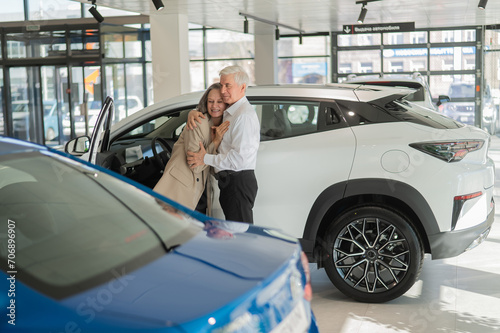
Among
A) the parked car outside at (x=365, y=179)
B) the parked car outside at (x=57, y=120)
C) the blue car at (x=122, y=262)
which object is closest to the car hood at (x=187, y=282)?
the blue car at (x=122, y=262)

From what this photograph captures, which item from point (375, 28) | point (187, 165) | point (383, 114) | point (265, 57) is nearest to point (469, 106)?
point (265, 57)

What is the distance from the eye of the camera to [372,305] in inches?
183

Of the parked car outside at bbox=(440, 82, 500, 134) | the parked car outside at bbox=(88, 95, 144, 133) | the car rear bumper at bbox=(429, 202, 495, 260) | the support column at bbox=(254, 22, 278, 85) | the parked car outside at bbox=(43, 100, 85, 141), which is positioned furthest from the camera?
the support column at bbox=(254, 22, 278, 85)

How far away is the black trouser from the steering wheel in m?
0.54

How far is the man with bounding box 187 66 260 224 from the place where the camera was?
422cm

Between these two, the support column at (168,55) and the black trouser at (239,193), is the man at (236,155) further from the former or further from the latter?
the support column at (168,55)

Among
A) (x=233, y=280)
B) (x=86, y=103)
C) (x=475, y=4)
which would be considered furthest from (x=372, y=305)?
(x=86, y=103)

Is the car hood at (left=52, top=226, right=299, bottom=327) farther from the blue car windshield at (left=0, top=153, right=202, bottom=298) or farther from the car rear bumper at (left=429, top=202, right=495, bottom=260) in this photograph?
the car rear bumper at (left=429, top=202, right=495, bottom=260)

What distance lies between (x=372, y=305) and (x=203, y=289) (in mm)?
3139

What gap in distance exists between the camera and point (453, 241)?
443 cm

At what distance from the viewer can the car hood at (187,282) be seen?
1.61m

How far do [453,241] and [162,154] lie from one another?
2.18 m

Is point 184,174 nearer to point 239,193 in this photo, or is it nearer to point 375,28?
point 239,193

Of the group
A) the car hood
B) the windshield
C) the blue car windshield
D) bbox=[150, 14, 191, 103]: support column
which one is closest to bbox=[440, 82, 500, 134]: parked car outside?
the windshield
